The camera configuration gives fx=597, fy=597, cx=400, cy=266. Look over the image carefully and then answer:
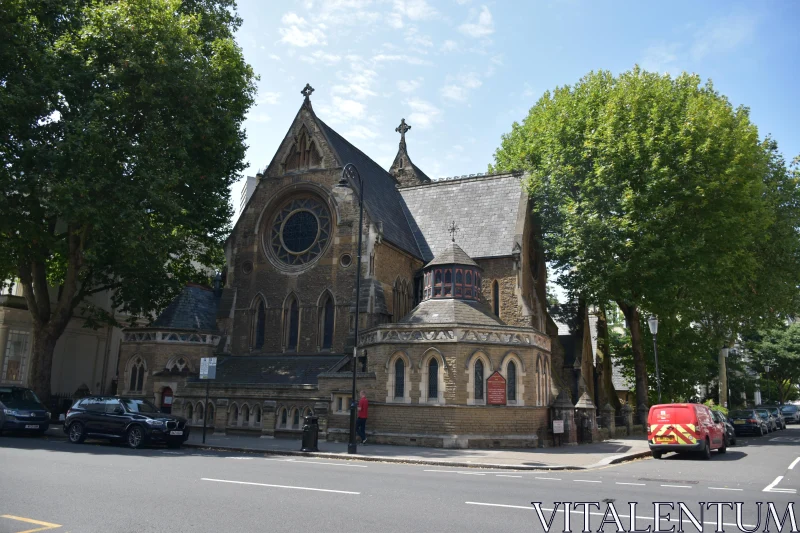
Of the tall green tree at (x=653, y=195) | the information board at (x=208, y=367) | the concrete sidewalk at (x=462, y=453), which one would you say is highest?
the tall green tree at (x=653, y=195)

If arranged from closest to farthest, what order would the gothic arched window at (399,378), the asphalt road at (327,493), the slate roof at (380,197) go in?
the asphalt road at (327,493) → the gothic arched window at (399,378) → the slate roof at (380,197)

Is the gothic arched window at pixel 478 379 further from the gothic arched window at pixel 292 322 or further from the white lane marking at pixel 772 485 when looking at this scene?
the gothic arched window at pixel 292 322

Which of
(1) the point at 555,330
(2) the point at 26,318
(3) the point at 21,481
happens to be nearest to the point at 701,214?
(1) the point at 555,330

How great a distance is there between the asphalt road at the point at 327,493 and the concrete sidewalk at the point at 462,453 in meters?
0.83

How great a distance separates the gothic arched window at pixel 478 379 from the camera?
2096 cm

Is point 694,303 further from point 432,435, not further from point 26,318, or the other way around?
point 26,318

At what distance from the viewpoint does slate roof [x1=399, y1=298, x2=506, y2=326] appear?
22.2 metres

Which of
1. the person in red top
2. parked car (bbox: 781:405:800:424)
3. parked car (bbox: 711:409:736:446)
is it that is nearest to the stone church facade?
the person in red top

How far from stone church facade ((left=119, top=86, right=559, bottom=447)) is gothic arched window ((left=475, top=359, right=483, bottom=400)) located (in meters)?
0.04

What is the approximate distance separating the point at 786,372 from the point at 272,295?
54.0 m

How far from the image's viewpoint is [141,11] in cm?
2381

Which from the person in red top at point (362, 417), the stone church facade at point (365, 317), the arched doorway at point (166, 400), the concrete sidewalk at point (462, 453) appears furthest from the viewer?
the arched doorway at point (166, 400)

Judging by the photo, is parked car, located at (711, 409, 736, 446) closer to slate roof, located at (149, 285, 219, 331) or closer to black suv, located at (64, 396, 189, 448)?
black suv, located at (64, 396, 189, 448)

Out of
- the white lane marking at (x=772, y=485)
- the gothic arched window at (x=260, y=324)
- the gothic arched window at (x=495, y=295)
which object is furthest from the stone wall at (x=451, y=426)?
the white lane marking at (x=772, y=485)
